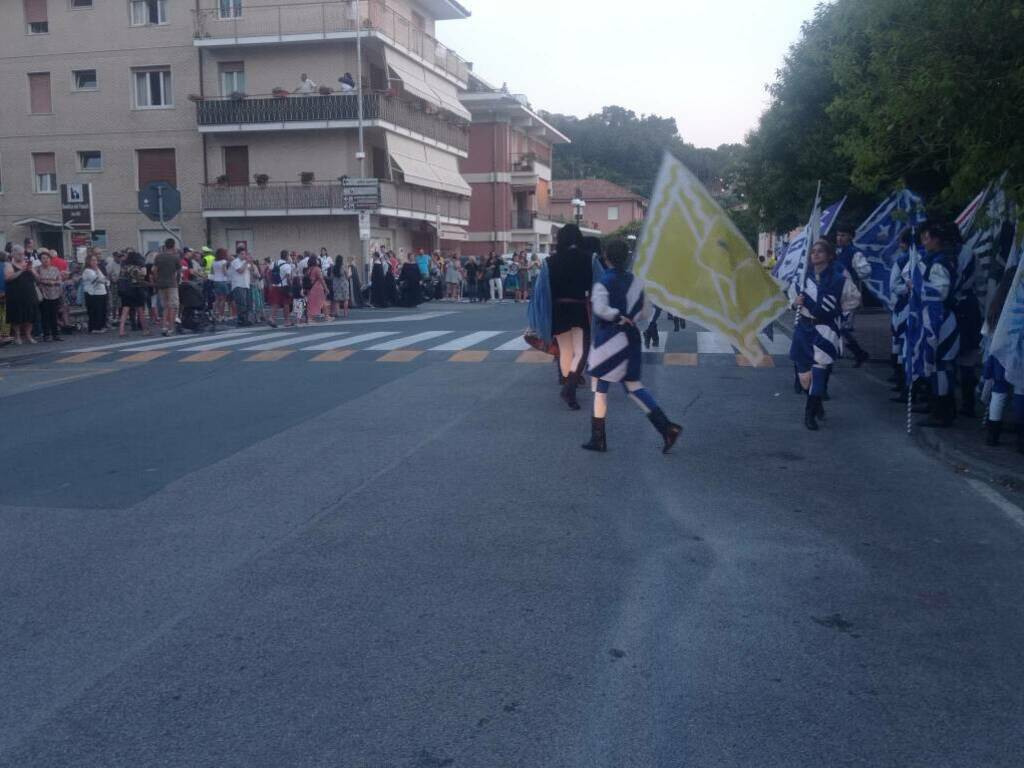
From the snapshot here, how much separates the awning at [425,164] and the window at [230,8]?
7233mm

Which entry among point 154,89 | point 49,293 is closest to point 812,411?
point 49,293

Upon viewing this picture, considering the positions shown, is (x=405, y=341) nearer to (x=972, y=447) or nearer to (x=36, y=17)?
(x=972, y=447)

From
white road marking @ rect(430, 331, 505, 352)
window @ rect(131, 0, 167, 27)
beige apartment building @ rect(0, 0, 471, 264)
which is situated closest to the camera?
white road marking @ rect(430, 331, 505, 352)

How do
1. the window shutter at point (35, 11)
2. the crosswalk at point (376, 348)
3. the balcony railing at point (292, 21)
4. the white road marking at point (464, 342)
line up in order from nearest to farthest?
the crosswalk at point (376, 348)
the white road marking at point (464, 342)
the balcony railing at point (292, 21)
the window shutter at point (35, 11)

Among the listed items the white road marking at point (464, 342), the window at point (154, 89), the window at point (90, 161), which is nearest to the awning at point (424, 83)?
the window at point (154, 89)

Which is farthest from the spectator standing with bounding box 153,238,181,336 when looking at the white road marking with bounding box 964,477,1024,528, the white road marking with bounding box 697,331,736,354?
the white road marking with bounding box 964,477,1024,528

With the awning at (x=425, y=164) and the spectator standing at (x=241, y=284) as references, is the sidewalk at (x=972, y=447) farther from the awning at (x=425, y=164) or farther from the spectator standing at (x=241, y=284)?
the awning at (x=425, y=164)

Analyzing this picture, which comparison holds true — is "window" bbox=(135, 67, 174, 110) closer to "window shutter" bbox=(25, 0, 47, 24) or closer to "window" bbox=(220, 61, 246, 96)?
"window" bbox=(220, 61, 246, 96)

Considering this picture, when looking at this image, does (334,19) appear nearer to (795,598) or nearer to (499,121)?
(499,121)

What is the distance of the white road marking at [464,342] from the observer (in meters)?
18.6

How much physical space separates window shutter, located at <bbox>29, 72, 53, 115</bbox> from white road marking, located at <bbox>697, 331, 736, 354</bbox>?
33.9m

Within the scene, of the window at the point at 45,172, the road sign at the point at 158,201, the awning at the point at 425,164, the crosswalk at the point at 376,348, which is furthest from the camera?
the awning at the point at 425,164

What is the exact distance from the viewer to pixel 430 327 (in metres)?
24.4

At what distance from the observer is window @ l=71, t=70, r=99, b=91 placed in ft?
146
